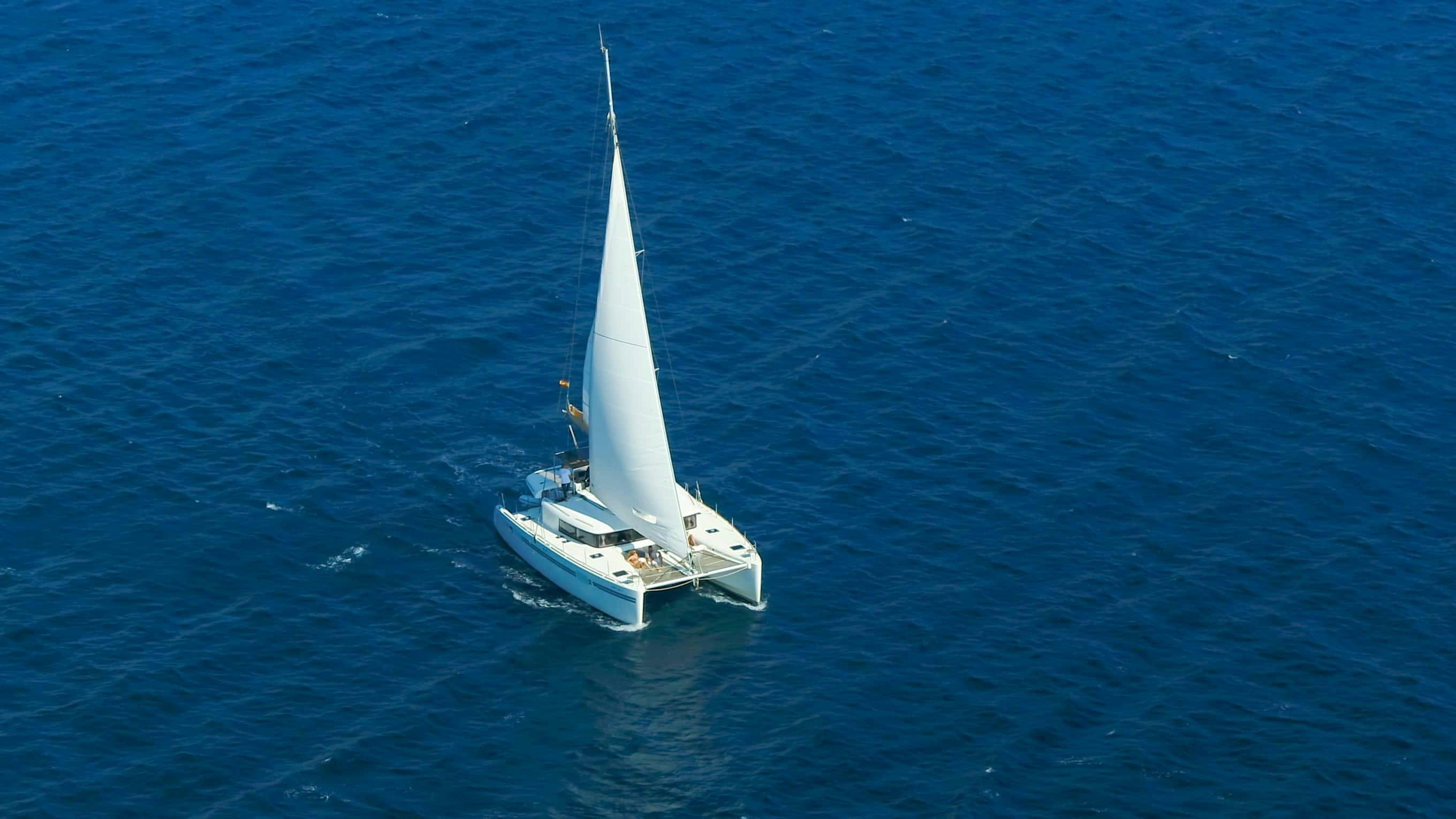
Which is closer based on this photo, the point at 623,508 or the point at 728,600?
the point at 728,600

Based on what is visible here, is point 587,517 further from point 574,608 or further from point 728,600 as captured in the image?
point 728,600

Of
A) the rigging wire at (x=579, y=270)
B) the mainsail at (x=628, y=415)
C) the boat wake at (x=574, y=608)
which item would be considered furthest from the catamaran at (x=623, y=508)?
the rigging wire at (x=579, y=270)

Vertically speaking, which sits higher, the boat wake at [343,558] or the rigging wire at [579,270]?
the rigging wire at [579,270]

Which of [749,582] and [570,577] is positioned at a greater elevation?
[570,577]

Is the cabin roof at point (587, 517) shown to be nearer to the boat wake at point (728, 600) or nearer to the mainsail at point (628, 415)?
the mainsail at point (628, 415)

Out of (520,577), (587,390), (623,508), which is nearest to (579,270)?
(587,390)

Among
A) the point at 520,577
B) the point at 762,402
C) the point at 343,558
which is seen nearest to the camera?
the point at 343,558

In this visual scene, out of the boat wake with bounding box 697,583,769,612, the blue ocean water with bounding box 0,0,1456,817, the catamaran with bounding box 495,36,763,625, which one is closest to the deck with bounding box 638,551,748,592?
the catamaran with bounding box 495,36,763,625

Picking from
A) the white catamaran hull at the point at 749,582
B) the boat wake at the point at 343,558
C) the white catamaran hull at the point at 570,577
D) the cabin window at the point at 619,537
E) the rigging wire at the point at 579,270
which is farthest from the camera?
the rigging wire at the point at 579,270
